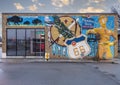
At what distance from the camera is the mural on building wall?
35375mm

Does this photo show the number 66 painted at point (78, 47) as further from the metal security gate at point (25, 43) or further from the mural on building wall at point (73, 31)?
the metal security gate at point (25, 43)

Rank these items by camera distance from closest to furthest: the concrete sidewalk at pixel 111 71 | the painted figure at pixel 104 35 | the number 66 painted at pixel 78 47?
the concrete sidewalk at pixel 111 71 → the painted figure at pixel 104 35 → the number 66 painted at pixel 78 47

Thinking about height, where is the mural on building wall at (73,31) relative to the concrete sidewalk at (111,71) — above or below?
above

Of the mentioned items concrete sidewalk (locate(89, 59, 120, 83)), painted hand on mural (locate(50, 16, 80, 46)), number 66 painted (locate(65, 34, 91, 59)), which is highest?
painted hand on mural (locate(50, 16, 80, 46))

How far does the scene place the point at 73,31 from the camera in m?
35.6

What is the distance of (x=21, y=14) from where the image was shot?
35.5 m

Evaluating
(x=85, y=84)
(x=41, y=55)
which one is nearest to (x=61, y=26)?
(x=41, y=55)

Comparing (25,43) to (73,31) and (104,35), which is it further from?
(104,35)

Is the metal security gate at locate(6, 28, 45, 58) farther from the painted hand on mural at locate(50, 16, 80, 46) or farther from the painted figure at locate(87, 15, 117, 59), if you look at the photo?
the painted figure at locate(87, 15, 117, 59)

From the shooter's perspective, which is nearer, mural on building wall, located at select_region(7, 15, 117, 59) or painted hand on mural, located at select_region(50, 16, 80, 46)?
mural on building wall, located at select_region(7, 15, 117, 59)

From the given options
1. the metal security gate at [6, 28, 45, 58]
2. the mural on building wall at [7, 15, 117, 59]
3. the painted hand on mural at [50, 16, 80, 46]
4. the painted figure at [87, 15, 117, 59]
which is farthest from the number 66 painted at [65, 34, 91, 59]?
the metal security gate at [6, 28, 45, 58]

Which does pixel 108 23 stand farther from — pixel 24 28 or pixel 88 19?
pixel 24 28

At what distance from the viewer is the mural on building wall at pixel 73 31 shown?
35375mm

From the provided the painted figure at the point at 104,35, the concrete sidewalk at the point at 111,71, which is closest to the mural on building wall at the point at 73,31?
the painted figure at the point at 104,35
